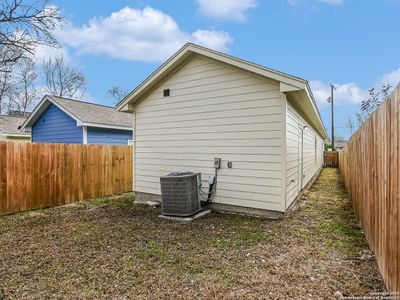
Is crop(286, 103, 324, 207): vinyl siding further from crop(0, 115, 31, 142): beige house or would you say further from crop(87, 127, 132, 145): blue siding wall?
crop(0, 115, 31, 142): beige house

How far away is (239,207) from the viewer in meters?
6.23

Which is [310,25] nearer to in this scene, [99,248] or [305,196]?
[305,196]

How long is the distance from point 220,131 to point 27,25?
728 cm

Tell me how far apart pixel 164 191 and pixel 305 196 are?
17.0 ft

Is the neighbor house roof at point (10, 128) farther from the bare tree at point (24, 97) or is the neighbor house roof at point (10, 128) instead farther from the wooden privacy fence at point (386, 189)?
the wooden privacy fence at point (386, 189)

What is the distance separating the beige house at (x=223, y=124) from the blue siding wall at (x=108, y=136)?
203 inches

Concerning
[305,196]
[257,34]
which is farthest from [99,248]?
[257,34]

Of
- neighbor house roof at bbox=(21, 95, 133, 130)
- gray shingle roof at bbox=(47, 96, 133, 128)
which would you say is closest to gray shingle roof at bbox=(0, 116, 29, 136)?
neighbor house roof at bbox=(21, 95, 133, 130)

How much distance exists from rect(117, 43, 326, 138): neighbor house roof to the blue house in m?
5.08

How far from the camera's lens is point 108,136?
13.3 metres

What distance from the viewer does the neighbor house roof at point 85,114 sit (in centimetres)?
1217

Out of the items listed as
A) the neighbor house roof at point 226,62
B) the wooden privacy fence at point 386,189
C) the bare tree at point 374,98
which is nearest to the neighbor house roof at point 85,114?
the neighbor house roof at point 226,62

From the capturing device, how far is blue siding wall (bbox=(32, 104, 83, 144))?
12.5m

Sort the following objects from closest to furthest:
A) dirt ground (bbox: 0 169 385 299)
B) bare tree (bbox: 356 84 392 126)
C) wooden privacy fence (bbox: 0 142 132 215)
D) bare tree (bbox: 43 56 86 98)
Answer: dirt ground (bbox: 0 169 385 299) → wooden privacy fence (bbox: 0 142 132 215) → bare tree (bbox: 356 84 392 126) → bare tree (bbox: 43 56 86 98)
